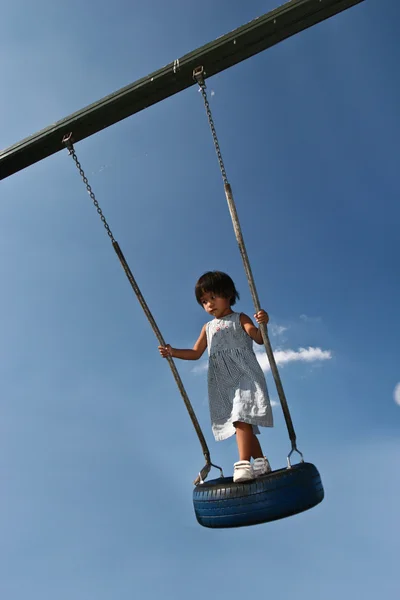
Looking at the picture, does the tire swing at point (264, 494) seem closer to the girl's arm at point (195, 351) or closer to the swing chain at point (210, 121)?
the swing chain at point (210, 121)

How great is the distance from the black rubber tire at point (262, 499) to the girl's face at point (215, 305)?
148 cm

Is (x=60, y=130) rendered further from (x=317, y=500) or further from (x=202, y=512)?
(x=317, y=500)

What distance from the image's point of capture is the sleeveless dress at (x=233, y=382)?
4055 mm

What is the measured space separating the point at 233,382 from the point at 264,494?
1009 mm

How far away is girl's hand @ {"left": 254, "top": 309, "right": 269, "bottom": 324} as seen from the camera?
3.84 meters

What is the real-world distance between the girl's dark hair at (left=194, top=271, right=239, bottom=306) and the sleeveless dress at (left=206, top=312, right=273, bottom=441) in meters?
0.23

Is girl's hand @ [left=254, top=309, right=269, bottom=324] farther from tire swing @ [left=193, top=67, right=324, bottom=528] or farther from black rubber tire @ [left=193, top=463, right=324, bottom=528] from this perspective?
black rubber tire @ [left=193, top=463, right=324, bottom=528]

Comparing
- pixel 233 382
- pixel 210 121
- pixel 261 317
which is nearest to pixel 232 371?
pixel 233 382

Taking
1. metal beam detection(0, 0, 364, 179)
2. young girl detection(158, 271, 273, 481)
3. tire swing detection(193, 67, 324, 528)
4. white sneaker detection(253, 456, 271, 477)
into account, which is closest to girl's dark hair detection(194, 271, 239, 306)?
young girl detection(158, 271, 273, 481)

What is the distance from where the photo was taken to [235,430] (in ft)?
13.4

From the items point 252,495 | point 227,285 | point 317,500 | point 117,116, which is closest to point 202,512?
point 252,495

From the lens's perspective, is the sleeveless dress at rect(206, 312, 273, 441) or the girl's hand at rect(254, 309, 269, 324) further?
the sleeveless dress at rect(206, 312, 273, 441)

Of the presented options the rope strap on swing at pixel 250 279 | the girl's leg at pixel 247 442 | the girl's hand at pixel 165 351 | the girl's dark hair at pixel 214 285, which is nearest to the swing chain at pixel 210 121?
the rope strap on swing at pixel 250 279

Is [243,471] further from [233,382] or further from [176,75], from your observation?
[176,75]
